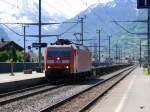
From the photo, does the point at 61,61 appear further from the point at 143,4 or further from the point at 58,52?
the point at 143,4

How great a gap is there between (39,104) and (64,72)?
58.3ft

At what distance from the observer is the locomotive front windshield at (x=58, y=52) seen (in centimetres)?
4169

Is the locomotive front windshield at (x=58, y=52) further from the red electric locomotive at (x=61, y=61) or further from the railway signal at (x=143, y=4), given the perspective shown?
the railway signal at (x=143, y=4)

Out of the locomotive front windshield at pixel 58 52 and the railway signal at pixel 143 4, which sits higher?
the railway signal at pixel 143 4

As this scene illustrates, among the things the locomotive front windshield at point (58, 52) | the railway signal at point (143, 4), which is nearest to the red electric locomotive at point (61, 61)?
the locomotive front windshield at point (58, 52)

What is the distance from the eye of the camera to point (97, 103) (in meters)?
23.9

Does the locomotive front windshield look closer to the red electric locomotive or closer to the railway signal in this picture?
the red electric locomotive

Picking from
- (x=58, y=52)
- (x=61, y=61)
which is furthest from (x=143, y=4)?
(x=58, y=52)

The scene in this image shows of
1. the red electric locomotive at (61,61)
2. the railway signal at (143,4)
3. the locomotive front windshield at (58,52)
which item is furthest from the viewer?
the locomotive front windshield at (58,52)

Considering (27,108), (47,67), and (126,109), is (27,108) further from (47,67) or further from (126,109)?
(47,67)

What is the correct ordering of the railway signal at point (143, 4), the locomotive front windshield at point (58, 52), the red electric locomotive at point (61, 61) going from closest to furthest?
the railway signal at point (143, 4), the red electric locomotive at point (61, 61), the locomotive front windshield at point (58, 52)

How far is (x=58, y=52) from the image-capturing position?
41844 millimetres

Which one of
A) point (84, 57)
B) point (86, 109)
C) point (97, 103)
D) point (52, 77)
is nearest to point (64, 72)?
point (52, 77)

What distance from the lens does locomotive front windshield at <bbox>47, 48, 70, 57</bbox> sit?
137 feet
